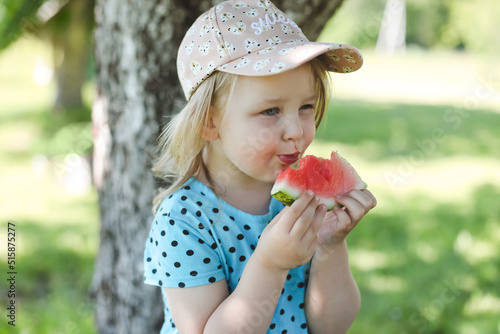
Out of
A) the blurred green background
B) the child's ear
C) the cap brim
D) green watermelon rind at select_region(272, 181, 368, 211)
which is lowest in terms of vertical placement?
the blurred green background

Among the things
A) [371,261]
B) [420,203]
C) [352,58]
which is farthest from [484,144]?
[352,58]

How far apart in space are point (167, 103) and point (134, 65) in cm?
26

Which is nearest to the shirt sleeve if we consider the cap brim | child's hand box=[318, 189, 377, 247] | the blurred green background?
child's hand box=[318, 189, 377, 247]

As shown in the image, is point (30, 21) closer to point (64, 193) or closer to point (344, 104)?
point (64, 193)

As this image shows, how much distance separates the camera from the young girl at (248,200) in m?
1.81

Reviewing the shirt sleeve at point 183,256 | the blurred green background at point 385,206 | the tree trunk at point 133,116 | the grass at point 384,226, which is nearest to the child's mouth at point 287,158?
the shirt sleeve at point 183,256

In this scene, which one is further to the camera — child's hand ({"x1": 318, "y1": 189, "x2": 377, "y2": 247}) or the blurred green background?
the blurred green background

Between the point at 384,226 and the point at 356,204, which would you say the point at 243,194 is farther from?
the point at 384,226

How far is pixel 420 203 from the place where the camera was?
21.2 ft

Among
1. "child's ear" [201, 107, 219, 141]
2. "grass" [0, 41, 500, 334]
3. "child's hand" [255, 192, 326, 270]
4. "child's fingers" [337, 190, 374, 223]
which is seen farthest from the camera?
"grass" [0, 41, 500, 334]

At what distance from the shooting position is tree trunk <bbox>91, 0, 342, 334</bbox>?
278cm

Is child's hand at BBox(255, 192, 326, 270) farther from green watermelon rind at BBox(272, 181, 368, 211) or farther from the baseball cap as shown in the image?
the baseball cap

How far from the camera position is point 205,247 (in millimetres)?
1938

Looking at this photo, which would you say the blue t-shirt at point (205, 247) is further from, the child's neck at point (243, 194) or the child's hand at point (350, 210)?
the child's hand at point (350, 210)
